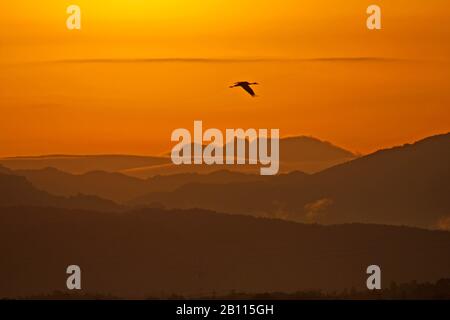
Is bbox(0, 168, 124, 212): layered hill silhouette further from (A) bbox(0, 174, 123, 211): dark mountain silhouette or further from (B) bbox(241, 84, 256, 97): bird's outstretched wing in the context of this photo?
(B) bbox(241, 84, 256, 97): bird's outstretched wing

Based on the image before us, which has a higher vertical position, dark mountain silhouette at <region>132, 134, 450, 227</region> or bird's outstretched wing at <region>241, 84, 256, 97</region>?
bird's outstretched wing at <region>241, 84, 256, 97</region>

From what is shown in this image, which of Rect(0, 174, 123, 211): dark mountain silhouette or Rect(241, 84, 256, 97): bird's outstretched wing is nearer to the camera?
Rect(241, 84, 256, 97): bird's outstretched wing

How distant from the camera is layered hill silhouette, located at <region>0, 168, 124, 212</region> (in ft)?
35.6

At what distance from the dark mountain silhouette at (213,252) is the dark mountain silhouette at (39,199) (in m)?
0.06

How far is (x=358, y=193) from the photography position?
1095 centimetres

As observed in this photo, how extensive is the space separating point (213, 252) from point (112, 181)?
3.49 feet

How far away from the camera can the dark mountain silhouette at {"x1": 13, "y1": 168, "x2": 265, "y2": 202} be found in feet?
35.4

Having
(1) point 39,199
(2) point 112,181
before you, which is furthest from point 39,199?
(2) point 112,181

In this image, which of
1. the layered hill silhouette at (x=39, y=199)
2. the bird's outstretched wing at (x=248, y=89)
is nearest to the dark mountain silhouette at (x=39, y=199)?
the layered hill silhouette at (x=39, y=199)

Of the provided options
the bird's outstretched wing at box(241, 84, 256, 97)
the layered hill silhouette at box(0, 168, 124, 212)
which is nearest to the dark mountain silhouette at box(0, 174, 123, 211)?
the layered hill silhouette at box(0, 168, 124, 212)

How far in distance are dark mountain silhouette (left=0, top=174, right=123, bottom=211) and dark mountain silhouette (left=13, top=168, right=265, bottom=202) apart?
0.05 metres

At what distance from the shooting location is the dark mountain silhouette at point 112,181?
10781 millimetres

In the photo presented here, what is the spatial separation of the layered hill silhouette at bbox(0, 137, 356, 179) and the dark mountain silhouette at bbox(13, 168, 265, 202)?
43 mm

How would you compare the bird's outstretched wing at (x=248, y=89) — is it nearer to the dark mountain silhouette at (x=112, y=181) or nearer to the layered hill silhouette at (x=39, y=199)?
the dark mountain silhouette at (x=112, y=181)
